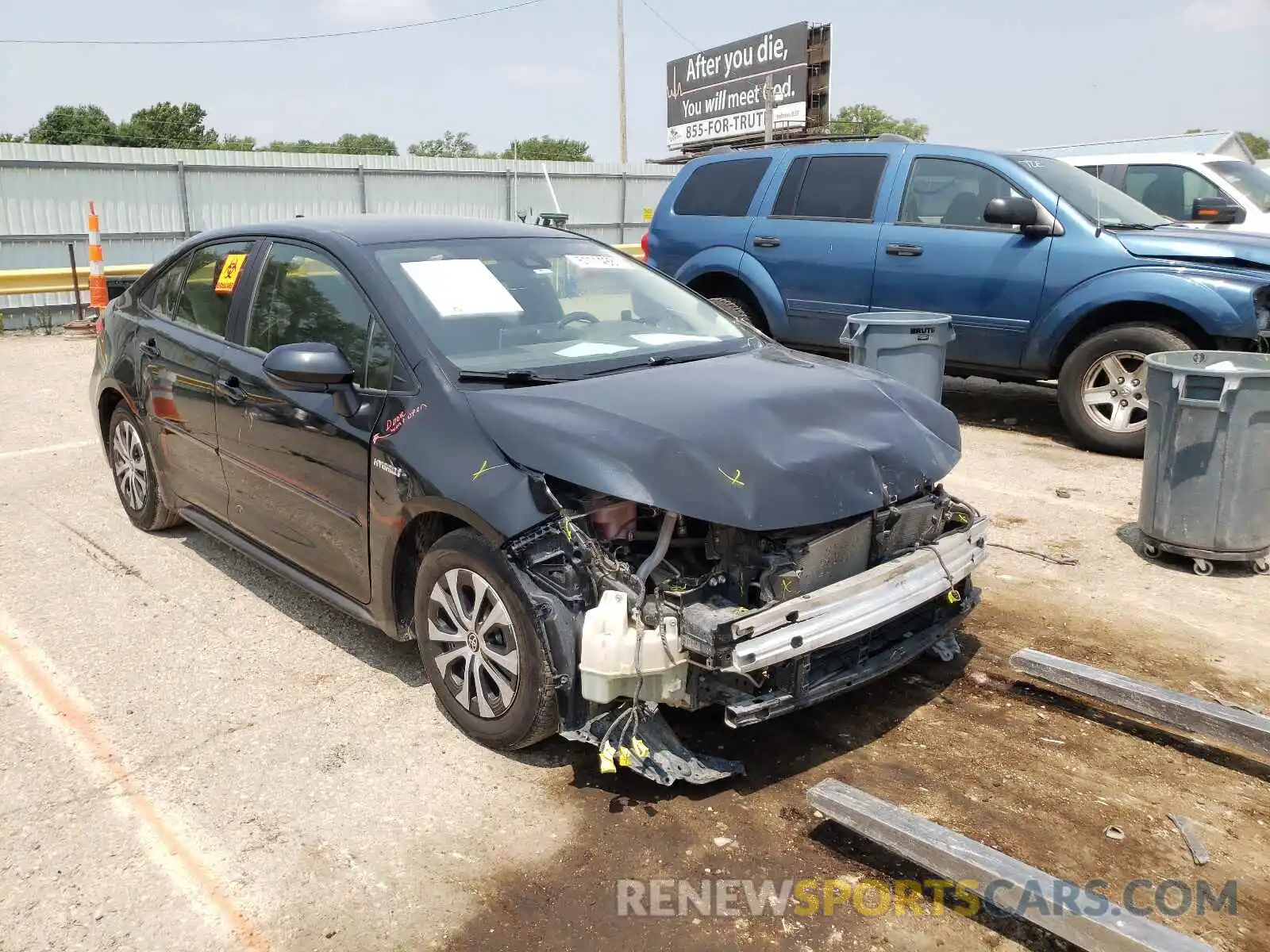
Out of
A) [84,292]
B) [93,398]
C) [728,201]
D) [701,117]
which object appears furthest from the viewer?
[701,117]

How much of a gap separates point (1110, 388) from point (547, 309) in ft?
15.4

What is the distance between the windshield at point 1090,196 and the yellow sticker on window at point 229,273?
5.54 metres

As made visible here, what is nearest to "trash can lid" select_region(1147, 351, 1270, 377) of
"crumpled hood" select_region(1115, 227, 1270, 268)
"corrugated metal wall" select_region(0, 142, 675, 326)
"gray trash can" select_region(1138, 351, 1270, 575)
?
"gray trash can" select_region(1138, 351, 1270, 575)

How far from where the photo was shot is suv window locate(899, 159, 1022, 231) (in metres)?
7.55

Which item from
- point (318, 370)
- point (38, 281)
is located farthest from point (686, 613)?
point (38, 281)

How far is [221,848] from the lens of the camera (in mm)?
2969

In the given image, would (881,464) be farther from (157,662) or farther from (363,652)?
(157,662)

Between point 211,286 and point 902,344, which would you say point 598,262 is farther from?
point 902,344

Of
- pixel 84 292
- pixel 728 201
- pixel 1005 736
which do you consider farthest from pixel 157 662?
pixel 84 292

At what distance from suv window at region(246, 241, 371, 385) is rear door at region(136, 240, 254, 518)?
0.28m

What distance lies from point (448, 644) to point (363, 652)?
0.91 metres

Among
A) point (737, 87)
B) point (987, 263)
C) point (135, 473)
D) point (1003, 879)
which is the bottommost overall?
point (1003, 879)

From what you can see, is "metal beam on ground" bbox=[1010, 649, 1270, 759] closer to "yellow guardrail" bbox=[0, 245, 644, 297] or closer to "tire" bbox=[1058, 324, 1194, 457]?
"tire" bbox=[1058, 324, 1194, 457]

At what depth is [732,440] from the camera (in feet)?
10.4
